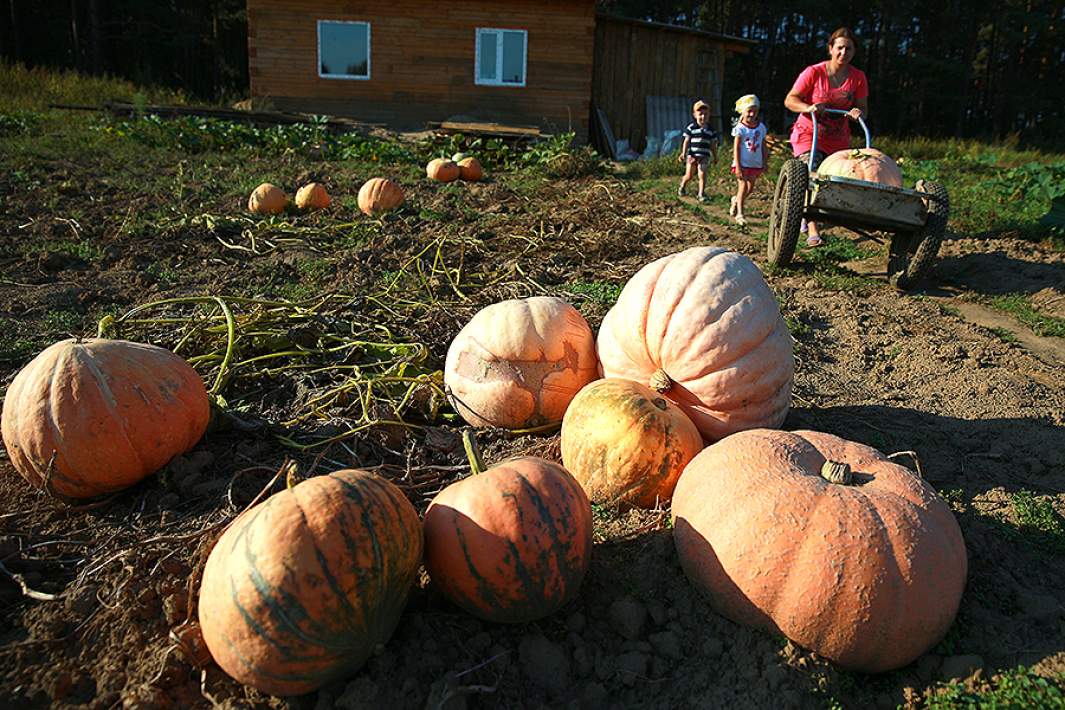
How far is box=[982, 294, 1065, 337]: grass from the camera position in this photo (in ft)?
16.8

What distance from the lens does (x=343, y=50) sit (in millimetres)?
17750

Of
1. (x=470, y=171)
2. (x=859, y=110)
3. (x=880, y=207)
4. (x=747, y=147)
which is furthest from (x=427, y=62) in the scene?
(x=880, y=207)

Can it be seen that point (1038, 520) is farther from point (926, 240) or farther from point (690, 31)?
point (690, 31)

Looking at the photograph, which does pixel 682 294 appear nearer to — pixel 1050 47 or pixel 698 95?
pixel 698 95

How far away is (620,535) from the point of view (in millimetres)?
2455

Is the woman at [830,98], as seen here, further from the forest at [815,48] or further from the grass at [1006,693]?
the forest at [815,48]

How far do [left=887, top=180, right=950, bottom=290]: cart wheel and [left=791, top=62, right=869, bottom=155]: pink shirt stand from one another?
4.47 feet

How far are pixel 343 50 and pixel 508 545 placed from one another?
18.4 meters

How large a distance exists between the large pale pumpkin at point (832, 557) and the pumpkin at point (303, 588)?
3.14ft

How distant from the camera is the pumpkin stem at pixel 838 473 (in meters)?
2.12

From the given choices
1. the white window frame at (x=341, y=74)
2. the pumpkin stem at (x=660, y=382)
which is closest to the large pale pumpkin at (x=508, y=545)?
the pumpkin stem at (x=660, y=382)

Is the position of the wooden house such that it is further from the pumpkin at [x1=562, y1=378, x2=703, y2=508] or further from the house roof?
the pumpkin at [x1=562, y1=378, x2=703, y2=508]

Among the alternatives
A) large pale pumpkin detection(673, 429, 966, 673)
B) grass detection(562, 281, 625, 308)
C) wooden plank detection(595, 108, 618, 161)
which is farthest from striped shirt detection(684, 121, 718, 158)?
large pale pumpkin detection(673, 429, 966, 673)

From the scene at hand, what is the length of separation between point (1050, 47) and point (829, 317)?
118 feet
